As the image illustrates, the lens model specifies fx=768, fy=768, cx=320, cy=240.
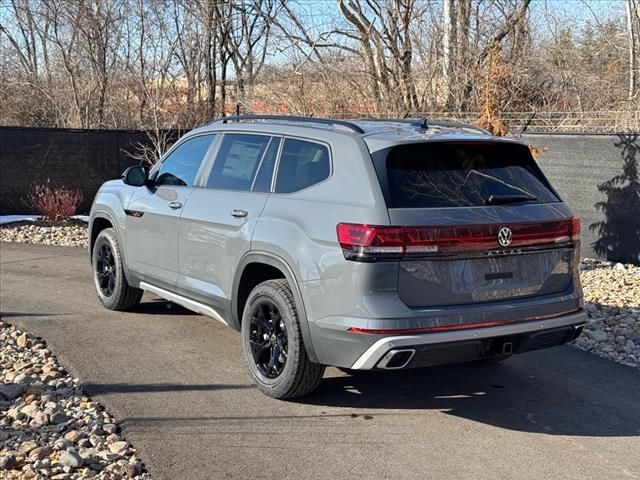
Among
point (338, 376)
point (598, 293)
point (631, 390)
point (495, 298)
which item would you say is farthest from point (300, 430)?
point (598, 293)

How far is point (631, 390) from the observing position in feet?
18.3

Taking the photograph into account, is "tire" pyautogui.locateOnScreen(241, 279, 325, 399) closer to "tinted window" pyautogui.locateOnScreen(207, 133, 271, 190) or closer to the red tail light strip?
the red tail light strip

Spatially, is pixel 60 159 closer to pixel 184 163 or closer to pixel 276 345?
pixel 184 163

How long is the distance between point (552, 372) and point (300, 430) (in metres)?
2.33

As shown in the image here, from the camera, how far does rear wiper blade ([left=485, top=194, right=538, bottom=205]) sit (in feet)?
15.4

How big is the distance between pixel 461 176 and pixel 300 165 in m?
1.09

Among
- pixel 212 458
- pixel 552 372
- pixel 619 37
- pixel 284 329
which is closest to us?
pixel 212 458

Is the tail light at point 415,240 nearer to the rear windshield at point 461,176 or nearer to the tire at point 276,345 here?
the rear windshield at point 461,176

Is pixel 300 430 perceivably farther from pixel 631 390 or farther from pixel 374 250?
pixel 631 390

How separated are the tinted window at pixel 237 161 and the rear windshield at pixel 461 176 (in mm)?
1276

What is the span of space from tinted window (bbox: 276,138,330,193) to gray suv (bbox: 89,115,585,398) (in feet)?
0.04

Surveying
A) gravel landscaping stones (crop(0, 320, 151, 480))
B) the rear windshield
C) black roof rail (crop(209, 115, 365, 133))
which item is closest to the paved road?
gravel landscaping stones (crop(0, 320, 151, 480))

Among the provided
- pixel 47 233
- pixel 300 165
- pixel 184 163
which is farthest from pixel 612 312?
pixel 47 233

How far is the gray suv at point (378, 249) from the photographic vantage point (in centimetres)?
436
